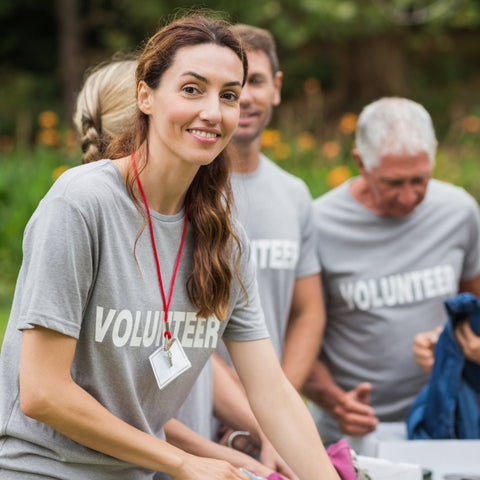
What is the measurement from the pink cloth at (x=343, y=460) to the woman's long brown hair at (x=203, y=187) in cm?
54

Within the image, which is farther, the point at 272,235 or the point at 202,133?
the point at 272,235

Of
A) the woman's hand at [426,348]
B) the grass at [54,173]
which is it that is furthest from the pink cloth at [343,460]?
the grass at [54,173]

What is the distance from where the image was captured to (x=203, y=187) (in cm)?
210

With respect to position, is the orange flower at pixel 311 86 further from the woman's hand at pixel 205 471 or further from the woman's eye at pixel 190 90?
the woman's hand at pixel 205 471

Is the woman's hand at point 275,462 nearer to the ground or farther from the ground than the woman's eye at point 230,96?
nearer to the ground

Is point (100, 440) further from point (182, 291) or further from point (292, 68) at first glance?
point (292, 68)

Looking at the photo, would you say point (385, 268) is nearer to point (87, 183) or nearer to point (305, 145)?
point (87, 183)

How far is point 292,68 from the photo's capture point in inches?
665

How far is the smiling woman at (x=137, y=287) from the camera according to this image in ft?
5.67

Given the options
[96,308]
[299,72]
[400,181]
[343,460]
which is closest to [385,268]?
[400,181]

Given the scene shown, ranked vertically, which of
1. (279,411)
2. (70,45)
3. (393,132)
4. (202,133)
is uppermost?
(70,45)

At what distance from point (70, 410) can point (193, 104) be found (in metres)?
0.73

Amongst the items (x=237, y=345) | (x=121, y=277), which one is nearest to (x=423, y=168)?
(x=237, y=345)

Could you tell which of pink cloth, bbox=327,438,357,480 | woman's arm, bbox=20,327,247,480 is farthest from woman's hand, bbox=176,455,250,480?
pink cloth, bbox=327,438,357,480
